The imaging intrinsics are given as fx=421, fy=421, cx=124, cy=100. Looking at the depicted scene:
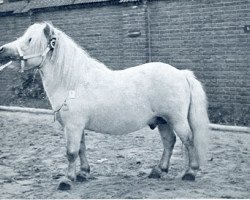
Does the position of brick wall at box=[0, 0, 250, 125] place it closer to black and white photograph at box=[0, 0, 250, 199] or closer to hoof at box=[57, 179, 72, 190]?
black and white photograph at box=[0, 0, 250, 199]

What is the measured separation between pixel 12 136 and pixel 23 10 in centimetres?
635

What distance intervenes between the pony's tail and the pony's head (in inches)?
69.1

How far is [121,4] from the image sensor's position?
10664 millimetres

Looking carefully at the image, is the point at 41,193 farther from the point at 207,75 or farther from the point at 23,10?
the point at 23,10

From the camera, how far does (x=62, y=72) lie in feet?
15.9

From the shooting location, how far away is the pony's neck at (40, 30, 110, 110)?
483 centimetres

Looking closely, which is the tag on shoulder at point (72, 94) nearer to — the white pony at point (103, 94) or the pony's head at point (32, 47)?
the white pony at point (103, 94)

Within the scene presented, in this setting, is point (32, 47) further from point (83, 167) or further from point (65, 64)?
point (83, 167)

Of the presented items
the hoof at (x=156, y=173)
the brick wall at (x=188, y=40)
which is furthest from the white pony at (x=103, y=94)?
the brick wall at (x=188, y=40)

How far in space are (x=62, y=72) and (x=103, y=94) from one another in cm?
54

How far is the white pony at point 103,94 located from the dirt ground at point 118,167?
337 millimetres

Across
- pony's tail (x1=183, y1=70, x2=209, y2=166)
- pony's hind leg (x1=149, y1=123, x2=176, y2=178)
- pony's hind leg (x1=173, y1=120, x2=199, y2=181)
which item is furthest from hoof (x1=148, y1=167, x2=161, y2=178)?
pony's tail (x1=183, y1=70, x2=209, y2=166)

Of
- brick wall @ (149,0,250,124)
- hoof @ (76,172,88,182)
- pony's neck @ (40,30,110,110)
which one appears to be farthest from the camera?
brick wall @ (149,0,250,124)

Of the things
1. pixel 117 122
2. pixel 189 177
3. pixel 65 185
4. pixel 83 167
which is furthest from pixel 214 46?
pixel 65 185
